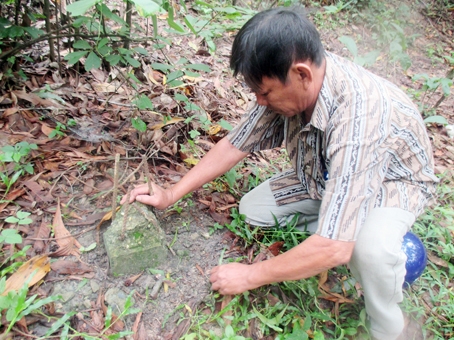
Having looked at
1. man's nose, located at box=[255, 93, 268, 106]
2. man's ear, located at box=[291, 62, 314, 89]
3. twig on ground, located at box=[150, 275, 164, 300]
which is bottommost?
twig on ground, located at box=[150, 275, 164, 300]

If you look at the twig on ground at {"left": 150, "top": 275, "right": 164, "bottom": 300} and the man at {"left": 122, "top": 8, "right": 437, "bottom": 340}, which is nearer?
the man at {"left": 122, "top": 8, "right": 437, "bottom": 340}

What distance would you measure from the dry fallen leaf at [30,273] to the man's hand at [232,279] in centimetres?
77

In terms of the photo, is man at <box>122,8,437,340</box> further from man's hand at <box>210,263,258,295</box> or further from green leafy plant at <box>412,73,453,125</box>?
green leafy plant at <box>412,73,453,125</box>

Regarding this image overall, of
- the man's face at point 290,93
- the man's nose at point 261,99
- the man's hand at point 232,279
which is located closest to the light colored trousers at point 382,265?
the man's hand at point 232,279

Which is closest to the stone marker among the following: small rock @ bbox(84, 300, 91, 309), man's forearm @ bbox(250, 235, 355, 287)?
small rock @ bbox(84, 300, 91, 309)

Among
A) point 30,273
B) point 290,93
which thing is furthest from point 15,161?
point 290,93

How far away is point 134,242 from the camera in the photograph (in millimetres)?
1726

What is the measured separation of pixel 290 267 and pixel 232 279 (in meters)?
0.30

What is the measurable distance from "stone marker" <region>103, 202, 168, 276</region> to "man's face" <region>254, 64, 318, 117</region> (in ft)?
2.55

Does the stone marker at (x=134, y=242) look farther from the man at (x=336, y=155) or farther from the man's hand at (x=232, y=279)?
the man's hand at (x=232, y=279)

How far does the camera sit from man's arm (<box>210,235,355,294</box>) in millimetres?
1458

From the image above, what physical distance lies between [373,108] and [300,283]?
0.98 meters

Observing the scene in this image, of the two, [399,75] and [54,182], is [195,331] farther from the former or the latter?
[399,75]

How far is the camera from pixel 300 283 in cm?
196
